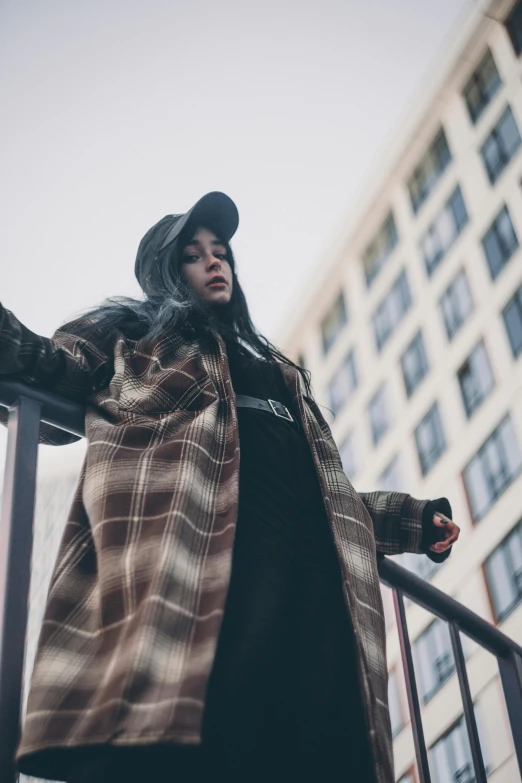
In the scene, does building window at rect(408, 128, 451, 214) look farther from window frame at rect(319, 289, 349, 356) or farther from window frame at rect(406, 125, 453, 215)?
window frame at rect(319, 289, 349, 356)

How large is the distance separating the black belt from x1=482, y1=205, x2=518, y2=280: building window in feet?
76.6

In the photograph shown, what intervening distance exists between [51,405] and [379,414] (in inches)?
1058

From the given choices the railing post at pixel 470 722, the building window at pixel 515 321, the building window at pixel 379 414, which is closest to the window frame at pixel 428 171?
the building window at pixel 379 414

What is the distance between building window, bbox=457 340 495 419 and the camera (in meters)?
24.0

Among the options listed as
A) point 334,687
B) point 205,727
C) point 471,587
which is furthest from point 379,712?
point 471,587

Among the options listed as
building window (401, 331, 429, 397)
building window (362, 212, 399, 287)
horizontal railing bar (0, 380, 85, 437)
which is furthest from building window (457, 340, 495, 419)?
horizontal railing bar (0, 380, 85, 437)

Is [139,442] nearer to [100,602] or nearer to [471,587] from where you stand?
[100,602]

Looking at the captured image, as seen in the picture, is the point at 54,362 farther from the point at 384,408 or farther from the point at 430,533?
the point at 384,408

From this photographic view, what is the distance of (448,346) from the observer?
26.0 meters

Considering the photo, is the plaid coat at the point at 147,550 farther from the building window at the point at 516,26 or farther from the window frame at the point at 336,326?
the window frame at the point at 336,326

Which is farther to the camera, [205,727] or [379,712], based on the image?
[379,712]

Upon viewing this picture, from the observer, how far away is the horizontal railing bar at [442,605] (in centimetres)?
248

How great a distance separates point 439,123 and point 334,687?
28502mm

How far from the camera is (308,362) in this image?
109 ft
